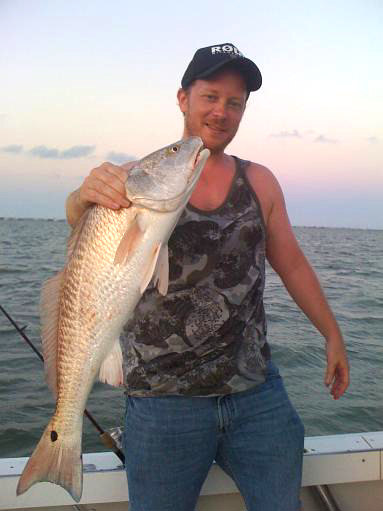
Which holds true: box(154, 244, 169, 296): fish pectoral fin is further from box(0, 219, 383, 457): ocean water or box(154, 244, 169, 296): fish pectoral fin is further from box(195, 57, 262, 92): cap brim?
box(0, 219, 383, 457): ocean water

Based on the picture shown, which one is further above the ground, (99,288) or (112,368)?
(99,288)

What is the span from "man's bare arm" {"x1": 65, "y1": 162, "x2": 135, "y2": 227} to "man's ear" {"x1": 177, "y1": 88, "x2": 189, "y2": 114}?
71 cm

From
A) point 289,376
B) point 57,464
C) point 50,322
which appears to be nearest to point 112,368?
point 50,322

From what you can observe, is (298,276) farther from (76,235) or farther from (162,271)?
(76,235)

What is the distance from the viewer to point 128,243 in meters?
1.89

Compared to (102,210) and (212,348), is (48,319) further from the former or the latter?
(212,348)

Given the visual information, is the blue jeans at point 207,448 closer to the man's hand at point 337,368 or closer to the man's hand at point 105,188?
the man's hand at point 337,368

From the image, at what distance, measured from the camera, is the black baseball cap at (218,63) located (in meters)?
2.39

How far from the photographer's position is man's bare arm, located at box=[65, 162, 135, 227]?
195 cm

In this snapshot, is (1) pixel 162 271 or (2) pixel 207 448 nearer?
(1) pixel 162 271

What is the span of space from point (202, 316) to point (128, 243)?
612 millimetres

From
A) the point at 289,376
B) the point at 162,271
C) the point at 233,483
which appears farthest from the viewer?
the point at 289,376

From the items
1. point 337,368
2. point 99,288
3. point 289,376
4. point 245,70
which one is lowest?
point 289,376

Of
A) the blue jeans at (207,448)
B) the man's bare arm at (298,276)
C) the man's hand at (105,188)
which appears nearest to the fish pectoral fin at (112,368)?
the blue jeans at (207,448)
